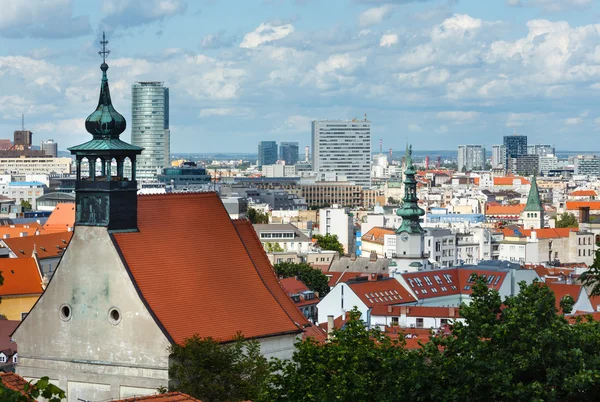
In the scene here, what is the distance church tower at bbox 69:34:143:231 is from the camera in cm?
4872

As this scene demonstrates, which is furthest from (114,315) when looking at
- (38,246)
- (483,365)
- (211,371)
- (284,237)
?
(284,237)

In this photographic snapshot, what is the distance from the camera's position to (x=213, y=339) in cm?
4756

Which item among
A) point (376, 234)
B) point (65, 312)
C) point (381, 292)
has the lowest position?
point (376, 234)

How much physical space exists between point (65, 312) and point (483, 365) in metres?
18.6

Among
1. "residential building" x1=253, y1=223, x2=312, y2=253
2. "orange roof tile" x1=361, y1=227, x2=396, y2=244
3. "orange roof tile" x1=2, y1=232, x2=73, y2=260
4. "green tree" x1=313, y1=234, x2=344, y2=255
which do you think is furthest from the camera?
"orange roof tile" x1=361, y1=227, x2=396, y2=244

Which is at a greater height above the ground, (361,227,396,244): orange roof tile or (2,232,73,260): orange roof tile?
(2,232,73,260): orange roof tile

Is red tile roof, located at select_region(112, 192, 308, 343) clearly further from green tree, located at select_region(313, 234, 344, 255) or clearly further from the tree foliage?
green tree, located at select_region(313, 234, 344, 255)

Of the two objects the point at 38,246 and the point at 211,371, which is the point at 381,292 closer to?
the point at 38,246

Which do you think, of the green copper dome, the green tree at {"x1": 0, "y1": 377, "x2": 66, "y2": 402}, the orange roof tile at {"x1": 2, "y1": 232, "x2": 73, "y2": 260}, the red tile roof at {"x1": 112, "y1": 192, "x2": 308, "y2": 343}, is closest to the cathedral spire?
the orange roof tile at {"x1": 2, "y1": 232, "x2": 73, "y2": 260}

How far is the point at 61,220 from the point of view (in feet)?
541

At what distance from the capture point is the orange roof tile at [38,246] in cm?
12081

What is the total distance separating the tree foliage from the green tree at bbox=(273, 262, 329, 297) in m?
88.7

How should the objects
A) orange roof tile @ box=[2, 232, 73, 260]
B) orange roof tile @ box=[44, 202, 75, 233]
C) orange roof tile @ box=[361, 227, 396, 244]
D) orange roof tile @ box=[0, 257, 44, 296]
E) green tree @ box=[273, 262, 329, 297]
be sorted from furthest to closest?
orange roof tile @ box=[361, 227, 396, 244], orange roof tile @ box=[44, 202, 75, 233], green tree @ box=[273, 262, 329, 297], orange roof tile @ box=[2, 232, 73, 260], orange roof tile @ box=[0, 257, 44, 296]

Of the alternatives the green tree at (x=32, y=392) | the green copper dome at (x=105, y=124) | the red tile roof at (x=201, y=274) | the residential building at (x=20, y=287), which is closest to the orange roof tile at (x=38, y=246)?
the residential building at (x=20, y=287)
